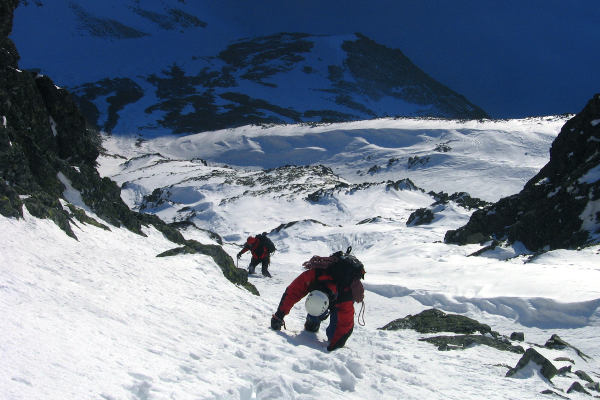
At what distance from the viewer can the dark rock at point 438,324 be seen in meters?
7.47

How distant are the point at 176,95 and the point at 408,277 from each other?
144 metres

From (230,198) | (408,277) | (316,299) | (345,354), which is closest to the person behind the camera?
(345,354)

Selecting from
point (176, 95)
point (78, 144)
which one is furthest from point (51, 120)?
point (176, 95)

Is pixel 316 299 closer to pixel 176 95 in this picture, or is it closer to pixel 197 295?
pixel 197 295

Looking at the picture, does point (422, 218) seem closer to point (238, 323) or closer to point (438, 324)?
point (438, 324)

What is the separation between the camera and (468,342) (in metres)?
6.52

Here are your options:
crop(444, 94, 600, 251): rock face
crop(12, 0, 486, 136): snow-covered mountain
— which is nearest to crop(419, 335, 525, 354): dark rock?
crop(444, 94, 600, 251): rock face

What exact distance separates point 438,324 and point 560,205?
1072 centimetres

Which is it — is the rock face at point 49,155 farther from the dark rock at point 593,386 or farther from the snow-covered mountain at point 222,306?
the dark rock at point 593,386

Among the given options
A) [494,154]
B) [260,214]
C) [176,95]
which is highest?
[176,95]

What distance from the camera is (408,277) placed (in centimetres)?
1387

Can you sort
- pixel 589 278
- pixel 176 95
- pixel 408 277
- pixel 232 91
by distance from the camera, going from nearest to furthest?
pixel 589 278 → pixel 408 277 → pixel 176 95 → pixel 232 91

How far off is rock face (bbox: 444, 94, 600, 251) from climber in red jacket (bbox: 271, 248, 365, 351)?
11.1 m

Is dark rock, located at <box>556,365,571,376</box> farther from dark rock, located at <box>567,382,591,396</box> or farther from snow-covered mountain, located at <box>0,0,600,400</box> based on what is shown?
dark rock, located at <box>567,382,591,396</box>
